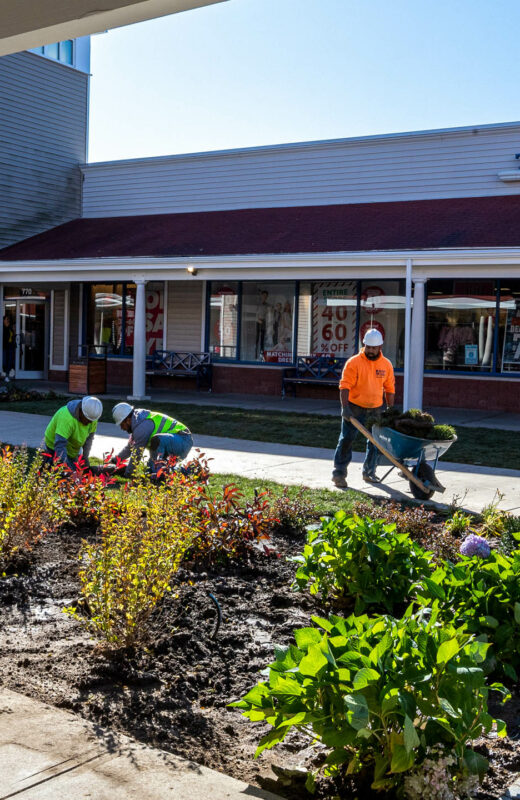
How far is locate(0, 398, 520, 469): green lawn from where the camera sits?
1197 cm

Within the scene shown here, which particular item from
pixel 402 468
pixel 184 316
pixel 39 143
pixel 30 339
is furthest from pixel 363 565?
pixel 39 143

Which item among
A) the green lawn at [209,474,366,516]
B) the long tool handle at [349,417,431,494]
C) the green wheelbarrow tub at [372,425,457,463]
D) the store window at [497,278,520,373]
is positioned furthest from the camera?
the store window at [497,278,520,373]

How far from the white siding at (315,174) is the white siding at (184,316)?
8.85ft

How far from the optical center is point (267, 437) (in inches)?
526

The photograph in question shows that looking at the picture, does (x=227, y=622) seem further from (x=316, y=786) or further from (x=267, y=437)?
(x=267, y=437)

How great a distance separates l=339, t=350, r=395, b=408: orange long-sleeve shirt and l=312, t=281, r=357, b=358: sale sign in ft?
36.1

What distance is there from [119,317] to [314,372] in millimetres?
6745

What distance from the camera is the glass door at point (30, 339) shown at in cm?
2564

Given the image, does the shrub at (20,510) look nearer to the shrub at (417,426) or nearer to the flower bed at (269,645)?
the flower bed at (269,645)

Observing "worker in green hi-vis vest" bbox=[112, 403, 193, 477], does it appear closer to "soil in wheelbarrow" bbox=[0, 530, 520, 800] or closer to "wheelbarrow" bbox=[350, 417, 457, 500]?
"wheelbarrow" bbox=[350, 417, 457, 500]

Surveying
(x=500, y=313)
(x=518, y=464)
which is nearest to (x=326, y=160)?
(x=500, y=313)

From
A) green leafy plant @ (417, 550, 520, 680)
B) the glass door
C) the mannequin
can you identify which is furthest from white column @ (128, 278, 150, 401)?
green leafy plant @ (417, 550, 520, 680)

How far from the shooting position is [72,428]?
27.8 ft

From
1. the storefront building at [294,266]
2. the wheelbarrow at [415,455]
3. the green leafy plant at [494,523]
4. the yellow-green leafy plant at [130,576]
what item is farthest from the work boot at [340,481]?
the storefront building at [294,266]
